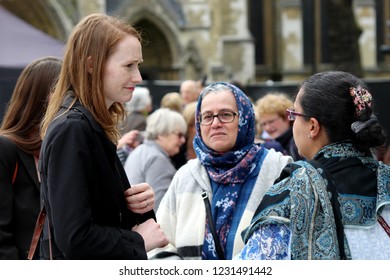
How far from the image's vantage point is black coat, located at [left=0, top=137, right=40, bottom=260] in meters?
3.54

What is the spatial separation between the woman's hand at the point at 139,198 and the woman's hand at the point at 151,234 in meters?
0.06

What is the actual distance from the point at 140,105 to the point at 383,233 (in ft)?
18.8

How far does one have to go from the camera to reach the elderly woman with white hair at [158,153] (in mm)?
6016

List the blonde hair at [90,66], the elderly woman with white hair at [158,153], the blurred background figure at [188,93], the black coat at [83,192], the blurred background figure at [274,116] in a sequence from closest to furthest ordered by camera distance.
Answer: the black coat at [83,192] → the blonde hair at [90,66] → the elderly woman with white hair at [158,153] → the blurred background figure at [274,116] → the blurred background figure at [188,93]

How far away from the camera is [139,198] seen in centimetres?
297

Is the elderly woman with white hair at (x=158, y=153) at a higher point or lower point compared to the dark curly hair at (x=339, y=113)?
lower

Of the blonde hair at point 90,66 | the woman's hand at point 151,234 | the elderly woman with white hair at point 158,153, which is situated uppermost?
the blonde hair at point 90,66

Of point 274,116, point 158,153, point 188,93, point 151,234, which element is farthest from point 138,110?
point 151,234

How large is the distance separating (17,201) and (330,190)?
1.49m

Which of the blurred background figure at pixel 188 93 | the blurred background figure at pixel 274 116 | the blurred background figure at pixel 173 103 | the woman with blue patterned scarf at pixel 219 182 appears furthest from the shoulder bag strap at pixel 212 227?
the blurred background figure at pixel 188 93

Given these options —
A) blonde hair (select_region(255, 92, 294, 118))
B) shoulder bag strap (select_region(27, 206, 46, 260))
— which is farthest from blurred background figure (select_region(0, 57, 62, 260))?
blonde hair (select_region(255, 92, 294, 118))

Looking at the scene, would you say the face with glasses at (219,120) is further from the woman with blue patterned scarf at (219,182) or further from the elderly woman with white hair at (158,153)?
the elderly woman with white hair at (158,153)

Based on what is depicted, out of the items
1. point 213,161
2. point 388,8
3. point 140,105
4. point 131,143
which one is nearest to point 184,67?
point 388,8

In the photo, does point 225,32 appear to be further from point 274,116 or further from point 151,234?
point 151,234
